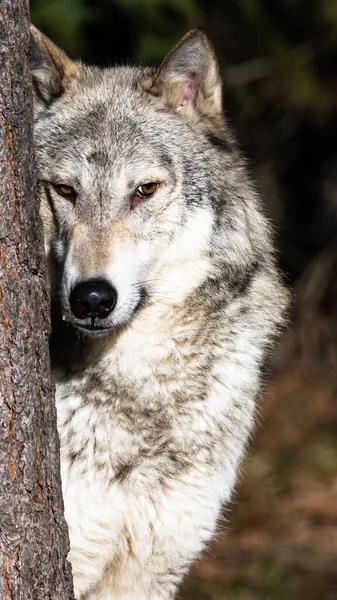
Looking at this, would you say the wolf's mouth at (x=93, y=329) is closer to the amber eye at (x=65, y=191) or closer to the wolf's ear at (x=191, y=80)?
the amber eye at (x=65, y=191)

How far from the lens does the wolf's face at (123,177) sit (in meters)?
3.46

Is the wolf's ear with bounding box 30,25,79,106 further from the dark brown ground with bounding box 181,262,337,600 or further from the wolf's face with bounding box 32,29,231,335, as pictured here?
the dark brown ground with bounding box 181,262,337,600

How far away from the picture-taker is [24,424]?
2.78 metres

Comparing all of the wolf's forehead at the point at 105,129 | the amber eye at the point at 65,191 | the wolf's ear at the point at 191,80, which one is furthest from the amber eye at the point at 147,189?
the wolf's ear at the point at 191,80

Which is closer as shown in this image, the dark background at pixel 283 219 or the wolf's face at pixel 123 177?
the wolf's face at pixel 123 177

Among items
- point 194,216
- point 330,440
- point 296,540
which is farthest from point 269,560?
point 194,216

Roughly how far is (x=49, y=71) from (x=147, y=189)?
28.3 inches

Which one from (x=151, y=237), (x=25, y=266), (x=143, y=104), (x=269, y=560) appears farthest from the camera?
(x=269, y=560)

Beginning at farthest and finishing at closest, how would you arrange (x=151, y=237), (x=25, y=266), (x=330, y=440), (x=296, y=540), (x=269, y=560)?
(x=330, y=440) < (x=296, y=540) < (x=269, y=560) < (x=151, y=237) < (x=25, y=266)

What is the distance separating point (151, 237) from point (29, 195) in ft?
3.30

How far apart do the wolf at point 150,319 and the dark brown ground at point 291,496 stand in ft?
2.52

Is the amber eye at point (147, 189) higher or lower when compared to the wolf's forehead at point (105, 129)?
lower

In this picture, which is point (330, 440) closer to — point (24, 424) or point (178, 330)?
point (178, 330)

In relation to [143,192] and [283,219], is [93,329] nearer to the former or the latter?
[143,192]
